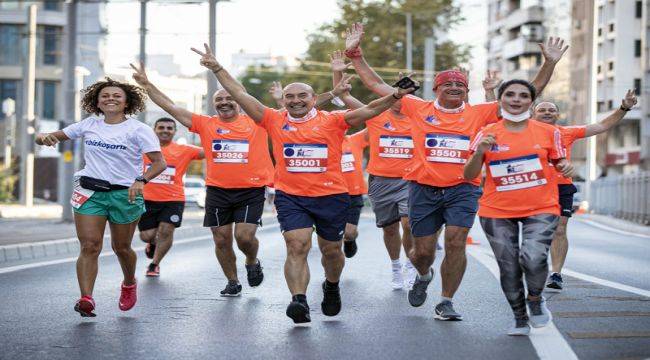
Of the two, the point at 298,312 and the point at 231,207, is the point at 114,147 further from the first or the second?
the point at 231,207

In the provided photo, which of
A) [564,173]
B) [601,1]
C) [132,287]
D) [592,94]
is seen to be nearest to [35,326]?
[132,287]

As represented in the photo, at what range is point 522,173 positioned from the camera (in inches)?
343

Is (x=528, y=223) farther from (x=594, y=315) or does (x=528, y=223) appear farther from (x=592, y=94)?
(x=592, y=94)

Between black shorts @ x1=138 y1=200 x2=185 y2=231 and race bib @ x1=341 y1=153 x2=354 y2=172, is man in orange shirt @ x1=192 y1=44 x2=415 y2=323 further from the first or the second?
race bib @ x1=341 y1=153 x2=354 y2=172

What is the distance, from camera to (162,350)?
778 centimetres

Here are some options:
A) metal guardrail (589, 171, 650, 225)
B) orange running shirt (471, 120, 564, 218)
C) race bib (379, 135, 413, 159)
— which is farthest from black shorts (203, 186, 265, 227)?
metal guardrail (589, 171, 650, 225)

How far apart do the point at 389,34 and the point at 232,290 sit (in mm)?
49141

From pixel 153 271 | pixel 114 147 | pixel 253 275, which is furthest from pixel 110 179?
pixel 153 271

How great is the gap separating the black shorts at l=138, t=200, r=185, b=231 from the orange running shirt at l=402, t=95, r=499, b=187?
4986mm

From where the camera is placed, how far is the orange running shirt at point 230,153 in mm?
11969

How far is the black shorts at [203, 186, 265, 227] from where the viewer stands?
11891mm

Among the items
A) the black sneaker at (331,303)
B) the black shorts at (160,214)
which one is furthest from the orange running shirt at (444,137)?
the black shorts at (160,214)

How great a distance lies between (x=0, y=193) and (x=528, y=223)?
3827cm

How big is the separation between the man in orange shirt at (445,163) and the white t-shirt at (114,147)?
1935 mm
